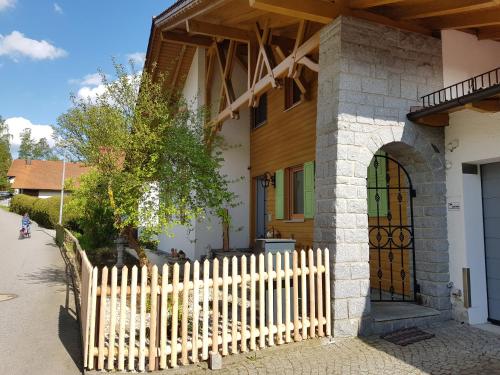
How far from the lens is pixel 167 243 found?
46.8 feet

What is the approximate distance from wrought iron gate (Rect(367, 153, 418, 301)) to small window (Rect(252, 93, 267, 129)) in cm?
519

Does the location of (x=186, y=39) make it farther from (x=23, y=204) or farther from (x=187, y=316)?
(x=23, y=204)

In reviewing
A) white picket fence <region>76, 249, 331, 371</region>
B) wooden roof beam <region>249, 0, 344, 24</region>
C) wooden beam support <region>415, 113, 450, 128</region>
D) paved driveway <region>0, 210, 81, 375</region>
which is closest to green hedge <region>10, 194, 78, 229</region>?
paved driveway <region>0, 210, 81, 375</region>

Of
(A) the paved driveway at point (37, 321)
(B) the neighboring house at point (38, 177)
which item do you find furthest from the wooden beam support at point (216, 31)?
(B) the neighboring house at point (38, 177)

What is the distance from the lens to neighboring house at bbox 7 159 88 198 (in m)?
46.8

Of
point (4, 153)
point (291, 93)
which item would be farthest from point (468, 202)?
point (4, 153)

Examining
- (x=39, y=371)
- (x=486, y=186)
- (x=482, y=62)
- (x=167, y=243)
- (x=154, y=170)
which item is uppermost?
(x=482, y=62)

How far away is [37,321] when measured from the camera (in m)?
5.98

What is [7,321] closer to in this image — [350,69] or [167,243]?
[350,69]

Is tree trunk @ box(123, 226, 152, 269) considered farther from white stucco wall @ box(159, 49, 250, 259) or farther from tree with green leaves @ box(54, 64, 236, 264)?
white stucco wall @ box(159, 49, 250, 259)

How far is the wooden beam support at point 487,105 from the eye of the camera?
4.64 m

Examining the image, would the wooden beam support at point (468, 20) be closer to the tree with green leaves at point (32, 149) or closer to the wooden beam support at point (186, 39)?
the wooden beam support at point (186, 39)

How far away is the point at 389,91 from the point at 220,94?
716cm

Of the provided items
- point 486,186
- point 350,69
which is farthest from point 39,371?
point 486,186
